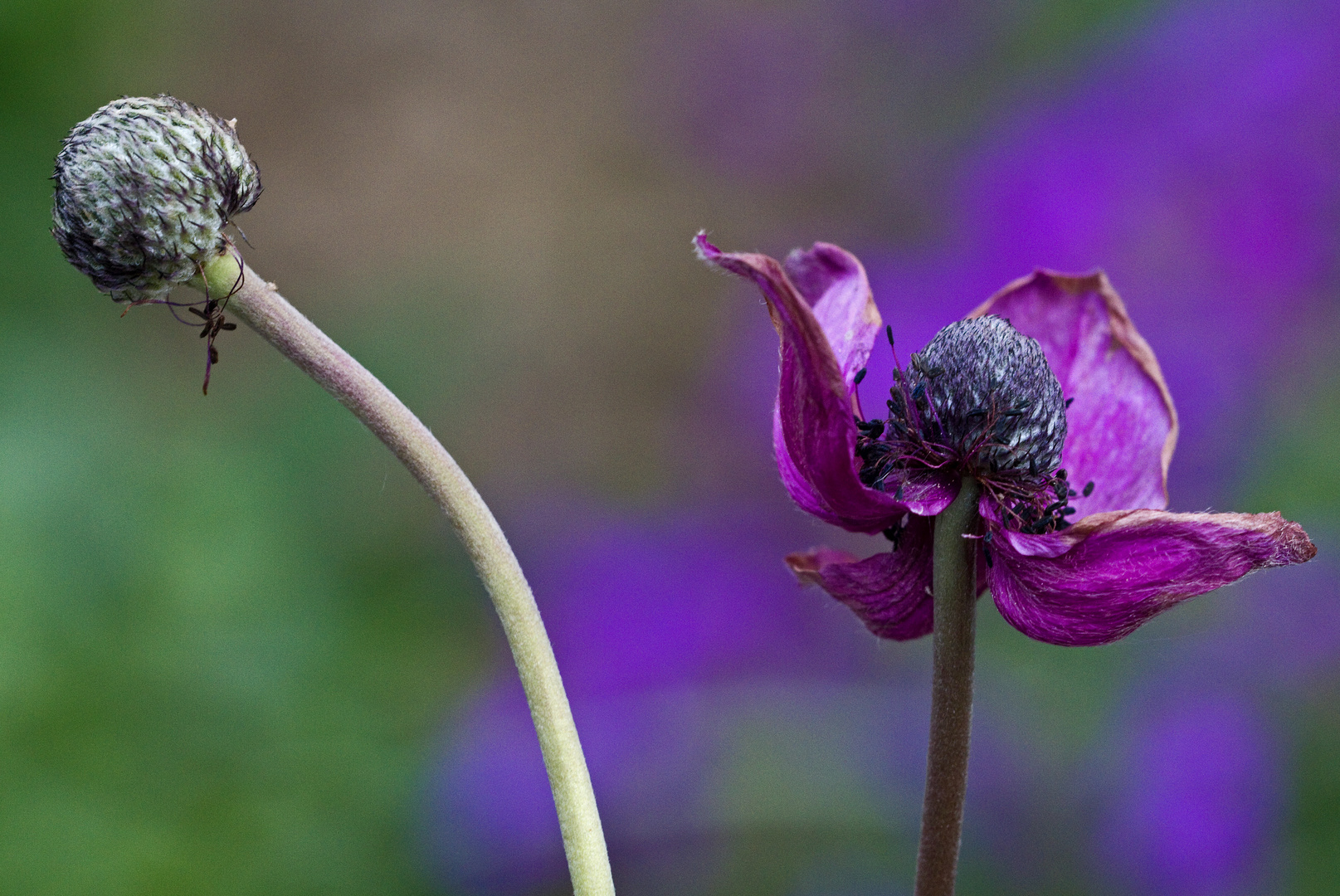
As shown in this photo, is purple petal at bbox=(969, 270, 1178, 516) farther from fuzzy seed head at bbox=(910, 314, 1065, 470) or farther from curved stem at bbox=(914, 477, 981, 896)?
curved stem at bbox=(914, 477, 981, 896)

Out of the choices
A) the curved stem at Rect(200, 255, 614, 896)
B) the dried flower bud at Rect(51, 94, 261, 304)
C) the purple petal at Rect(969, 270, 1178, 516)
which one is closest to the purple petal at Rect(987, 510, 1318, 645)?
the purple petal at Rect(969, 270, 1178, 516)

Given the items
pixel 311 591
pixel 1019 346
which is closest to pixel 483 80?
pixel 311 591

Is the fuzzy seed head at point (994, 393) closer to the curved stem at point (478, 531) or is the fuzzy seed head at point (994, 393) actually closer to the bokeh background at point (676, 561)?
the curved stem at point (478, 531)

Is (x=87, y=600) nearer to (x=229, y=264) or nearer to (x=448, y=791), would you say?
(x=448, y=791)

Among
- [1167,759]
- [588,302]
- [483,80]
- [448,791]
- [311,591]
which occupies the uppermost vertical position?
[483,80]

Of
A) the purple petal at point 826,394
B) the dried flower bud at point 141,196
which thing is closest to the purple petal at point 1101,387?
the purple petal at point 826,394

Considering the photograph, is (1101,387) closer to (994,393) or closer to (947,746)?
(994,393)

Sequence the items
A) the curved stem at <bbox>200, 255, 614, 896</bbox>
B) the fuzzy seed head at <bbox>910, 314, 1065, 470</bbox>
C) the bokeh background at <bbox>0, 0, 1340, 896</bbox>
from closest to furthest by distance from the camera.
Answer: the curved stem at <bbox>200, 255, 614, 896</bbox> < the fuzzy seed head at <bbox>910, 314, 1065, 470</bbox> < the bokeh background at <bbox>0, 0, 1340, 896</bbox>

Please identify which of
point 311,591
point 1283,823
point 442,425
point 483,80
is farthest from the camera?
point 483,80
